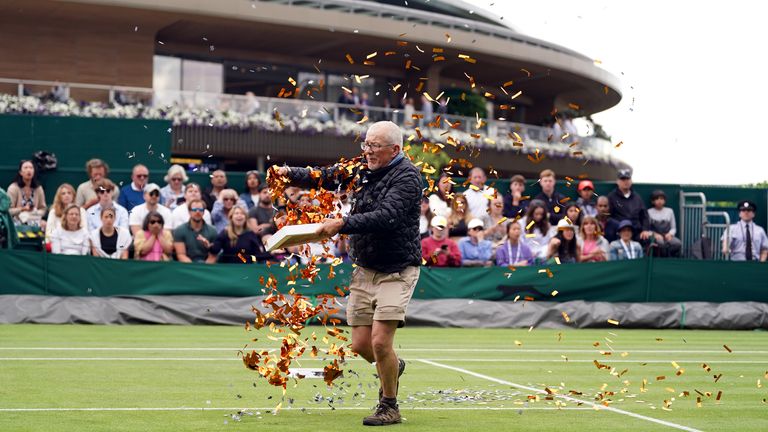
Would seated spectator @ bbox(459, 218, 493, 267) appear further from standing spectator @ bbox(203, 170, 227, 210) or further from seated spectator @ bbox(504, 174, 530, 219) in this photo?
standing spectator @ bbox(203, 170, 227, 210)

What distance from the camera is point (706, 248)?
23.3m

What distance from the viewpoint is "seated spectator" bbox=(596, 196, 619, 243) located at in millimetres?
21344

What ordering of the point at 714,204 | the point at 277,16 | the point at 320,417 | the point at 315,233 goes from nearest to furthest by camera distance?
the point at 315,233 → the point at 320,417 → the point at 714,204 → the point at 277,16

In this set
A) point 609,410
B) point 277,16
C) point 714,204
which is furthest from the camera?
point 277,16

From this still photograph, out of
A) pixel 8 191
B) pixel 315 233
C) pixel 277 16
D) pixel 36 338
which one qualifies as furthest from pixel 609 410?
pixel 277 16

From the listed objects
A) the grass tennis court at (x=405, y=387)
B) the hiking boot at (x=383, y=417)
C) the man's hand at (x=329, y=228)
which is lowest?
the grass tennis court at (x=405, y=387)

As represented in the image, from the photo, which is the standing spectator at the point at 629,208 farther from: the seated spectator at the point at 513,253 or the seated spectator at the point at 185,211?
the seated spectator at the point at 185,211

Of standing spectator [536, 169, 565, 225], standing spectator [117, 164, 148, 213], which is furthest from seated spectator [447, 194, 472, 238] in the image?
standing spectator [117, 164, 148, 213]

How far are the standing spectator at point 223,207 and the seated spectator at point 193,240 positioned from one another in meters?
0.42

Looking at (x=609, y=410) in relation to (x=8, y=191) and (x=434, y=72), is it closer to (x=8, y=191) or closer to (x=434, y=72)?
(x=8, y=191)

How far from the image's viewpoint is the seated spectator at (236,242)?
62.9 feet

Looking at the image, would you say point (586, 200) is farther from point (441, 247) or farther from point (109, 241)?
point (109, 241)

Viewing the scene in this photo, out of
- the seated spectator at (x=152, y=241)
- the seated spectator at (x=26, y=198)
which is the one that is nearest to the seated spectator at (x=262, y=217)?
the seated spectator at (x=152, y=241)

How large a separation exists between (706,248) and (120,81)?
2868 cm
